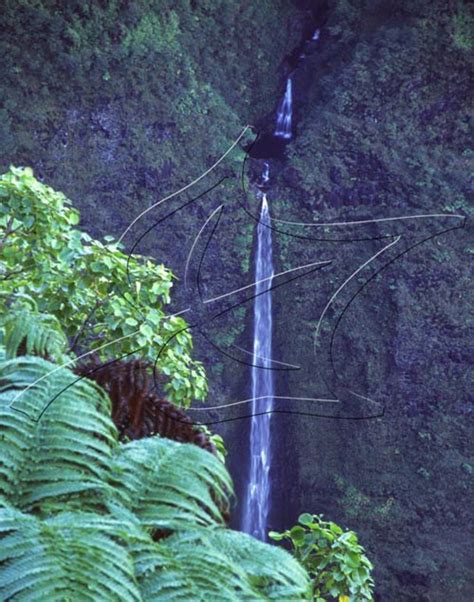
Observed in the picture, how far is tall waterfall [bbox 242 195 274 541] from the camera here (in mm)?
10273

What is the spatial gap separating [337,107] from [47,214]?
7.98 m

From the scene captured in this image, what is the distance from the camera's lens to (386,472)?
35.1 ft

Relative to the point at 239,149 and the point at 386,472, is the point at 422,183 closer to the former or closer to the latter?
the point at 239,149

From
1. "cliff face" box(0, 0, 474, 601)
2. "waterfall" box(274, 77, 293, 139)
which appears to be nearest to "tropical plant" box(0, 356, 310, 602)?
"cliff face" box(0, 0, 474, 601)

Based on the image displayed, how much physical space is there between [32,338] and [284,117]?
995 centimetres

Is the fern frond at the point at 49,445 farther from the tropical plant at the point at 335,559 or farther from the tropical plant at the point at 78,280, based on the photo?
the tropical plant at the point at 78,280

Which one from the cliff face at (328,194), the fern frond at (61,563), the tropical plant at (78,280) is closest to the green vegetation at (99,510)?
the fern frond at (61,563)

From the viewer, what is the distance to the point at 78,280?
10.9ft

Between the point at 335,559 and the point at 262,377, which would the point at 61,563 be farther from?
the point at 262,377

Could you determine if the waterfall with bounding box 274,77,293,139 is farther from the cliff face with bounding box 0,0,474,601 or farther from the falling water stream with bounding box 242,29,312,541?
the cliff face with bounding box 0,0,474,601

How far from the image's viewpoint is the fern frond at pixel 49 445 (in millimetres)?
1096

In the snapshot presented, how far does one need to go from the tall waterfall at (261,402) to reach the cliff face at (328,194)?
5.3 inches

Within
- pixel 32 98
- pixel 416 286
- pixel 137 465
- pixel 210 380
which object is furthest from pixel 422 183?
pixel 137 465

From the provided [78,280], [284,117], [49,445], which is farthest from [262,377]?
[49,445]
